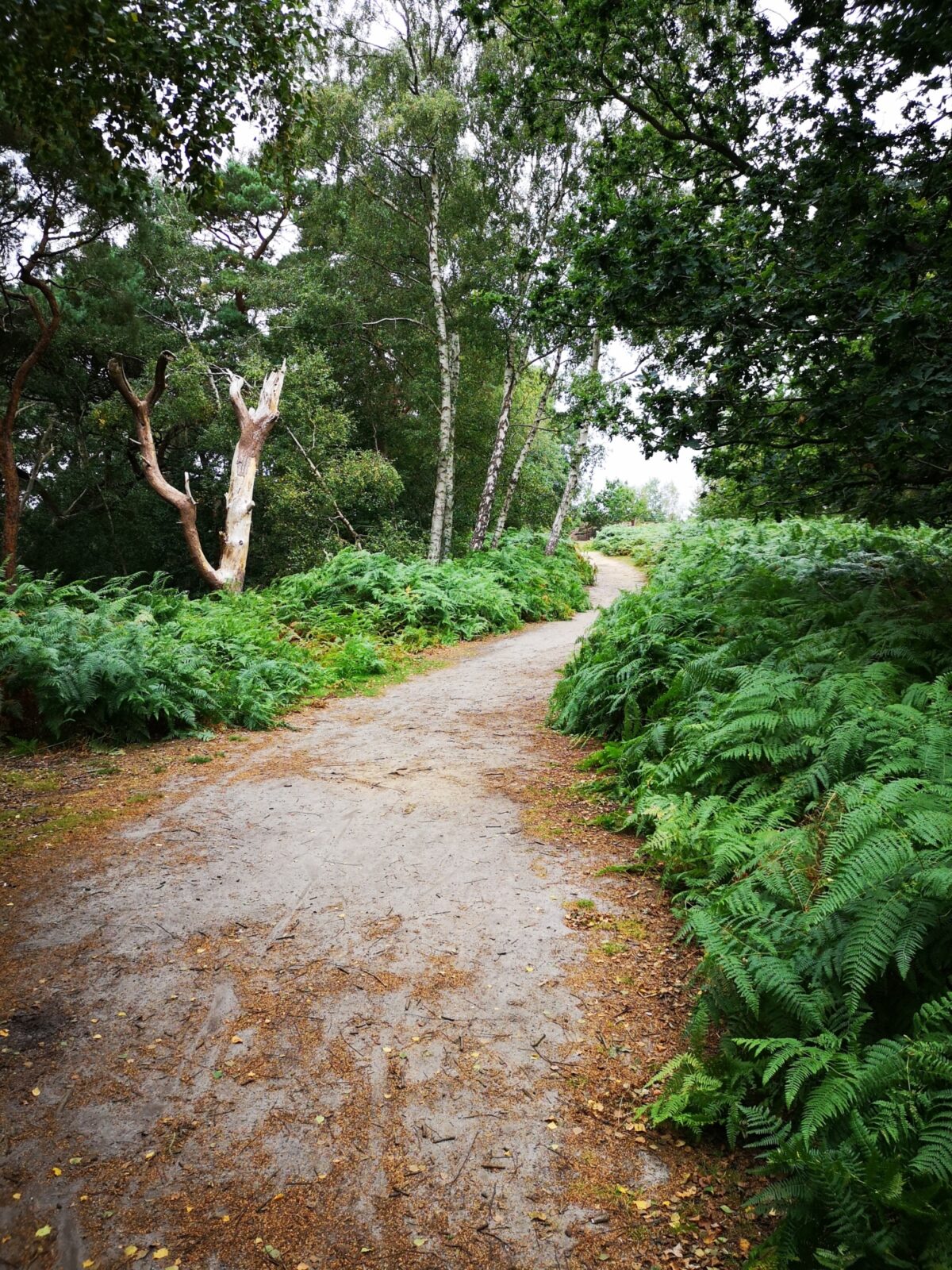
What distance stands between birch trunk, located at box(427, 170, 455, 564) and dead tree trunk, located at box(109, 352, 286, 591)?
396 centimetres

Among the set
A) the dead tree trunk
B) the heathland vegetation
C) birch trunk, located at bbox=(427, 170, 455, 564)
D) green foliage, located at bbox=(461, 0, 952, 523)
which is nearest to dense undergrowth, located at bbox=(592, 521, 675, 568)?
birch trunk, located at bbox=(427, 170, 455, 564)

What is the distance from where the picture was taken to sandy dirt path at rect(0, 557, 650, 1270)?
202cm

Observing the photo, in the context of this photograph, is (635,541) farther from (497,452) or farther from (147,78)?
(147,78)

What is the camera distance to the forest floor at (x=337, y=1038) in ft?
6.62

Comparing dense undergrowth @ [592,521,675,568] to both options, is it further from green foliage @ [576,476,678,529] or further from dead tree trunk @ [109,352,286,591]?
dead tree trunk @ [109,352,286,591]

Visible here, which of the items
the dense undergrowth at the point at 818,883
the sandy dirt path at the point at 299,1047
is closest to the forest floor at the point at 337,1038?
the sandy dirt path at the point at 299,1047

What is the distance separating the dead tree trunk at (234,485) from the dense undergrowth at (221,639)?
1.13m

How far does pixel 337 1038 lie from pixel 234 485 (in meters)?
12.5

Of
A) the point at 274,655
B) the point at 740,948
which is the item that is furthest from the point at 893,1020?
the point at 274,655

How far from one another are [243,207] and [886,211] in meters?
21.8

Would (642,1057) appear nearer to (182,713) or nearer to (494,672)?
(182,713)

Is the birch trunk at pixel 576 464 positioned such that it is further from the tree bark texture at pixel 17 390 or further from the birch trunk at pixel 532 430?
the tree bark texture at pixel 17 390

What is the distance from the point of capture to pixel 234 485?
1342cm

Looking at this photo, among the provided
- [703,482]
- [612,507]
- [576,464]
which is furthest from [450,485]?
[612,507]
